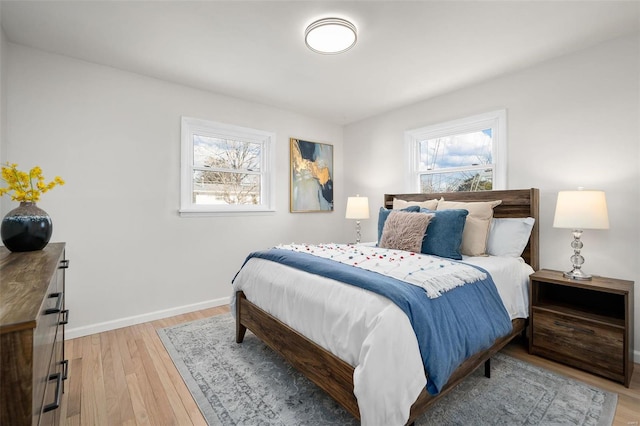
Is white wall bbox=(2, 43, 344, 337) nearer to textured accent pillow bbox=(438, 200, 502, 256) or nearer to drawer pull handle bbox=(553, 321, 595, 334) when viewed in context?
textured accent pillow bbox=(438, 200, 502, 256)

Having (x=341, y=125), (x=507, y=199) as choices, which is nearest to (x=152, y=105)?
(x=341, y=125)

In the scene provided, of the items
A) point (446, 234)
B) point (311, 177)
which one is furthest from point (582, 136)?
point (311, 177)

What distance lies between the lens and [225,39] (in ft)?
7.71

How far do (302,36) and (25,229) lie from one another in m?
2.16

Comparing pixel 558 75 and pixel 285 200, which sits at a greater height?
pixel 558 75

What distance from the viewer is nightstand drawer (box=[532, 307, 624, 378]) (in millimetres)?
1959

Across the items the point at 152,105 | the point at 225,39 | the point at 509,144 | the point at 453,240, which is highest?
the point at 225,39

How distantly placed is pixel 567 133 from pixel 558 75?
543mm

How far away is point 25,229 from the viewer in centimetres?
141

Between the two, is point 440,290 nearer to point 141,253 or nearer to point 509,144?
point 509,144

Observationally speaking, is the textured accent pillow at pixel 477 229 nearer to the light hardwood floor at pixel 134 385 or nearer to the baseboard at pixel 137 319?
the light hardwood floor at pixel 134 385

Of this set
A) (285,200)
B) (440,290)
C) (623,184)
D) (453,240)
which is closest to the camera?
(440,290)

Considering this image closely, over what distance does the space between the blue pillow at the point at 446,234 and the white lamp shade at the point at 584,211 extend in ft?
2.24

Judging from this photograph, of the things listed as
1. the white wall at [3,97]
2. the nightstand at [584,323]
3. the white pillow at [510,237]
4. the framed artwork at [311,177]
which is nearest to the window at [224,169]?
the framed artwork at [311,177]
